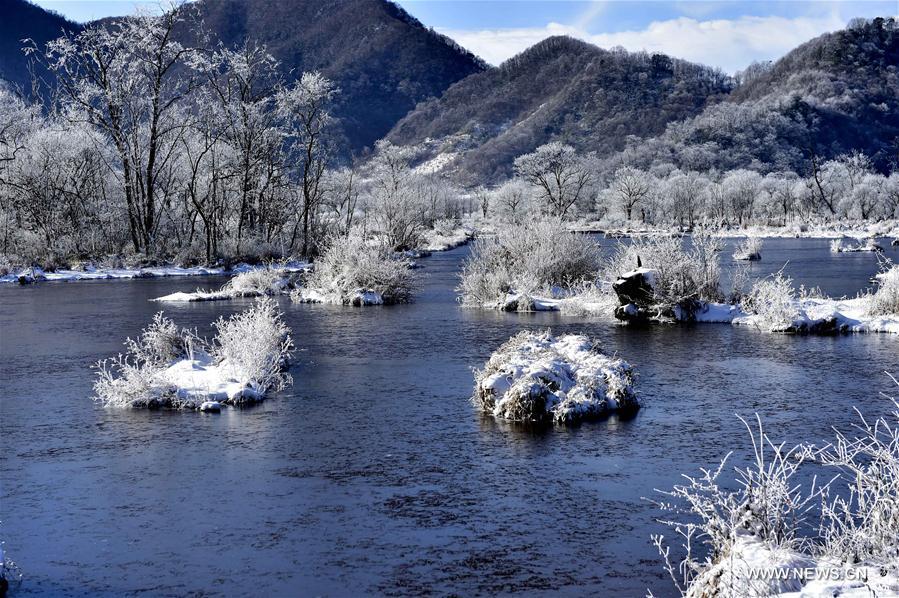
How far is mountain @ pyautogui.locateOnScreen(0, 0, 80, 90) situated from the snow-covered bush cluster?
10525 cm

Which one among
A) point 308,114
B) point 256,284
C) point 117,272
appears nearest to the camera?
point 256,284

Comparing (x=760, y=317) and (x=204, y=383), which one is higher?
(x=760, y=317)

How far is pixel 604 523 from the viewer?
8000 mm

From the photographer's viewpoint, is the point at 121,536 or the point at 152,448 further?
the point at 152,448

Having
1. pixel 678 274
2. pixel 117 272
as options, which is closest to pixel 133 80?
pixel 117 272

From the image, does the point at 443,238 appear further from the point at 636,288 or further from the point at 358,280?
the point at 636,288

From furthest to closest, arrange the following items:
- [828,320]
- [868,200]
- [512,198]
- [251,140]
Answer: [512,198] → [868,200] → [251,140] → [828,320]

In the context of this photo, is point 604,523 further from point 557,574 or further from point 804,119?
point 804,119

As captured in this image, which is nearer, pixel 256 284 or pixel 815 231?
pixel 256 284

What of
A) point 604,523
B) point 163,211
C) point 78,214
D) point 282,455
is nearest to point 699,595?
point 604,523

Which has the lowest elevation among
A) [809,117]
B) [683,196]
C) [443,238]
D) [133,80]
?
[443,238]

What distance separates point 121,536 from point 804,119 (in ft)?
488

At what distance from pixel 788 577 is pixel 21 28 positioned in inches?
5970

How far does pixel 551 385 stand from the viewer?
12.3 metres
